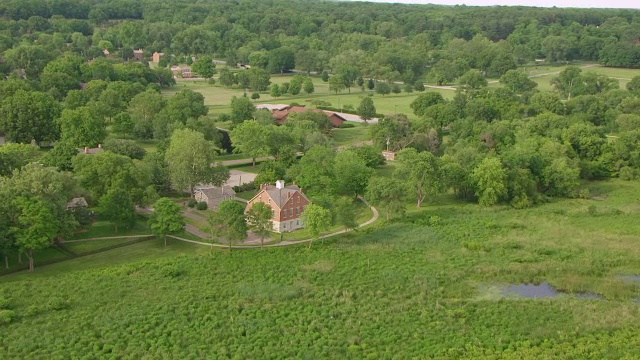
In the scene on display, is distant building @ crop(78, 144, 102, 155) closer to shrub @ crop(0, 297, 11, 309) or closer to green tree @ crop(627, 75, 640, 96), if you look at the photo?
shrub @ crop(0, 297, 11, 309)

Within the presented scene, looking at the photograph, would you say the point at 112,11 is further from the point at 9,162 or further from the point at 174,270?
the point at 174,270

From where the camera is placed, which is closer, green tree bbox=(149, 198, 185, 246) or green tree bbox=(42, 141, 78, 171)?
green tree bbox=(149, 198, 185, 246)

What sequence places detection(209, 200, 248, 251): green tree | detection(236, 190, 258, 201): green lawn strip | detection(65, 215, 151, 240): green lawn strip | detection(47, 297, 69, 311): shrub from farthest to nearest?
detection(236, 190, 258, 201): green lawn strip
detection(65, 215, 151, 240): green lawn strip
detection(209, 200, 248, 251): green tree
detection(47, 297, 69, 311): shrub

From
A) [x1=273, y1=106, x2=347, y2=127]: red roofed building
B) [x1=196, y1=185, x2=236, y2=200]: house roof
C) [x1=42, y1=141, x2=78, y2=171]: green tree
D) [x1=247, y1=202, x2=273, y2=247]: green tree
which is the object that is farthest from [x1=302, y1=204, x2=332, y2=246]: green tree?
[x1=273, y1=106, x2=347, y2=127]: red roofed building

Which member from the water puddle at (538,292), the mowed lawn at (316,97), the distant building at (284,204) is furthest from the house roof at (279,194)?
the mowed lawn at (316,97)

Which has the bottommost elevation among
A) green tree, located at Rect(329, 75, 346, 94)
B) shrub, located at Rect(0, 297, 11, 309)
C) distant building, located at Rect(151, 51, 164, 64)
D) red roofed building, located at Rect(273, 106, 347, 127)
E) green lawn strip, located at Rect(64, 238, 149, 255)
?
shrub, located at Rect(0, 297, 11, 309)
